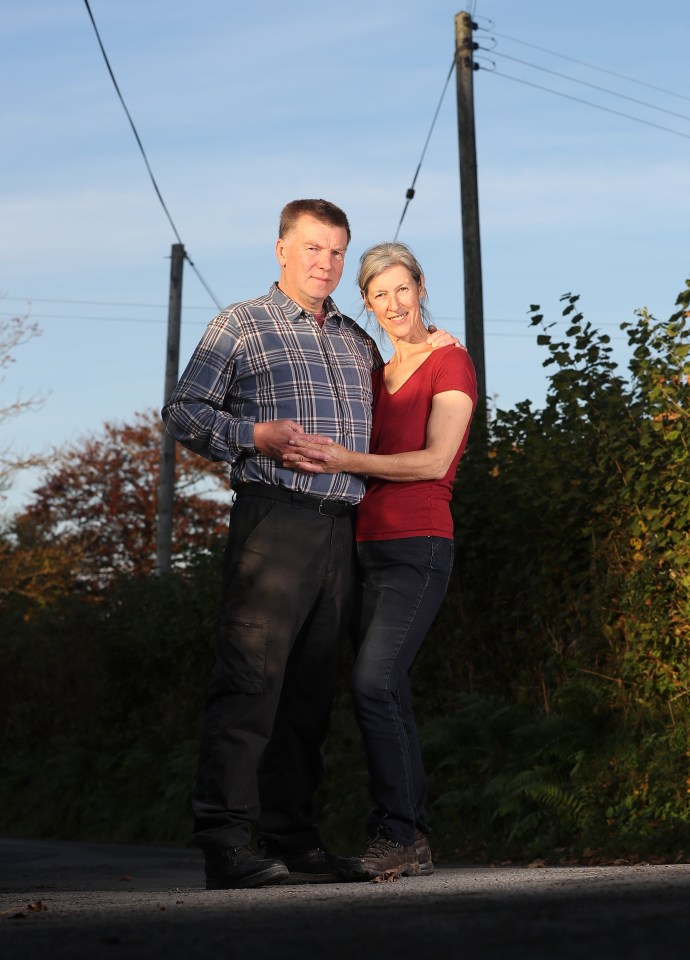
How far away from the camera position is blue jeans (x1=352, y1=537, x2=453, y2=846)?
17.7 feet

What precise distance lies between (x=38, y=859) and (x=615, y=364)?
5.54m

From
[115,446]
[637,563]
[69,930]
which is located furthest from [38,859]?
[115,446]

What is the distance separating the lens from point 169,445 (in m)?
22.3

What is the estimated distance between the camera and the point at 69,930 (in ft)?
10.9

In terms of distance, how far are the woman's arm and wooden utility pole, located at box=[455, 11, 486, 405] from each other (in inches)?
298

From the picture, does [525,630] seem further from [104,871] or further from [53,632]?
[53,632]

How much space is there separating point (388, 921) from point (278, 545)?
238cm

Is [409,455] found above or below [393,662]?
above

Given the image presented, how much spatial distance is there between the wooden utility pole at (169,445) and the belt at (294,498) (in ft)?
53.8

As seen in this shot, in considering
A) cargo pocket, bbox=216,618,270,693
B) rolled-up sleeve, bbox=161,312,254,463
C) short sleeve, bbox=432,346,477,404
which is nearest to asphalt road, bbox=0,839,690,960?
cargo pocket, bbox=216,618,270,693

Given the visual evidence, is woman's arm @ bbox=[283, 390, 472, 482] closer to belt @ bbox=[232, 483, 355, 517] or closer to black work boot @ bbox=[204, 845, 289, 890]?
belt @ bbox=[232, 483, 355, 517]

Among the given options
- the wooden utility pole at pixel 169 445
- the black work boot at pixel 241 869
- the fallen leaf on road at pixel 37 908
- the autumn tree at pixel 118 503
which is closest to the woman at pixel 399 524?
the black work boot at pixel 241 869

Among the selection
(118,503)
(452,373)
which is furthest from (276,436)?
(118,503)

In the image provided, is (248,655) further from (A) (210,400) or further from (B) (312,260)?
(B) (312,260)
